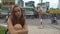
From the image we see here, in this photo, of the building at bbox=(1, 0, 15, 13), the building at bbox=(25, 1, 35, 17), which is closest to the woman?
A: the building at bbox=(25, 1, 35, 17)

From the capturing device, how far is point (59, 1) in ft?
122

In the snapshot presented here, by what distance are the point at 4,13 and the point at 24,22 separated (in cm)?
3136

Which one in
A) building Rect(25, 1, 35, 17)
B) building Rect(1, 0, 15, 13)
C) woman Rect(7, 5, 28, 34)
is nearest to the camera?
woman Rect(7, 5, 28, 34)

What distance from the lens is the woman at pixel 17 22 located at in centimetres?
412

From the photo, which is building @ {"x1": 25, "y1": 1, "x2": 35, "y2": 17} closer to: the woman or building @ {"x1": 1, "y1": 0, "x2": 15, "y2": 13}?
building @ {"x1": 1, "y1": 0, "x2": 15, "y2": 13}

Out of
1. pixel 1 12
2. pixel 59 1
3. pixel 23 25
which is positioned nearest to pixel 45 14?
pixel 59 1

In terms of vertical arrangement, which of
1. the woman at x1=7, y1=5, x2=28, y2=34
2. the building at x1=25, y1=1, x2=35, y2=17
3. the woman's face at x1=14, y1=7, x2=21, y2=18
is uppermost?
the woman's face at x1=14, y1=7, x2=21, y2=18

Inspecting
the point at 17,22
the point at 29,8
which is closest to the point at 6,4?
the point at 29,8

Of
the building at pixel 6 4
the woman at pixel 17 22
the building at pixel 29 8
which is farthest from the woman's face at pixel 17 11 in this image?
the building at pixel 6 4

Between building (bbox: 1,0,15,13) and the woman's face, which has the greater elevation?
the woman's face

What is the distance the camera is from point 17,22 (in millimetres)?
4191

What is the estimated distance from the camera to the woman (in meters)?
4.12

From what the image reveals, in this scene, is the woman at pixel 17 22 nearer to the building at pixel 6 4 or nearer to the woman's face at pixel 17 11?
the woman's face at pixel 17 11

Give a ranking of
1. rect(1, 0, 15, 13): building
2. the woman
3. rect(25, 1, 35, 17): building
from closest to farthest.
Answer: the woman, rect(25, 1, 35, 17): building, rect(1, 0, 15, 13): building
